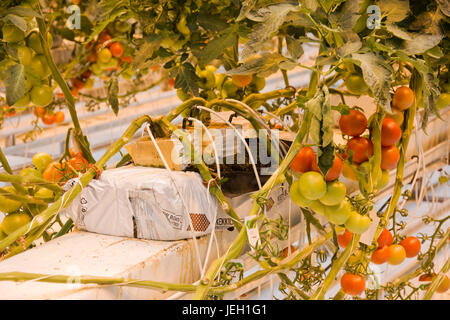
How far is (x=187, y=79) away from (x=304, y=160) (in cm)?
40

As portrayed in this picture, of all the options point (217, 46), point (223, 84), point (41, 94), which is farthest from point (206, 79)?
point (41, 94)

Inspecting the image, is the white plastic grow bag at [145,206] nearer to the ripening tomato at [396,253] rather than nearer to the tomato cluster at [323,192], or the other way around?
the tomato cluster at [323,192]

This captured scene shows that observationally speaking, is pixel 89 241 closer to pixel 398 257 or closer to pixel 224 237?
pixel 224 237

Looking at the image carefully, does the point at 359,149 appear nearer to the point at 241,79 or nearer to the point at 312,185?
the point at 312,185

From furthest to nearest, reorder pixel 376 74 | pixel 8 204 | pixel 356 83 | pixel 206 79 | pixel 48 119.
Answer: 1. pixel 48 119
2. pixel 206 79
3. pixel 8 204
4. pixel 356 83
5. pixel 376 74

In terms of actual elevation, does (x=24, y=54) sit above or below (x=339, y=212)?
above

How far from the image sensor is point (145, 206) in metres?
0.97

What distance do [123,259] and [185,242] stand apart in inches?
4.7

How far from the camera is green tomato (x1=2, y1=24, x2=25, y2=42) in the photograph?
1.02 m

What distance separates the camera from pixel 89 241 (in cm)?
97

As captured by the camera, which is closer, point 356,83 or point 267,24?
point 267,24

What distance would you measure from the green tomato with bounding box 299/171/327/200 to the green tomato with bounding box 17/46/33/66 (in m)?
0.57

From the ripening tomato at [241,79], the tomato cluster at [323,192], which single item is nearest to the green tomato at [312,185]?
the tomato cluster at [323,192]

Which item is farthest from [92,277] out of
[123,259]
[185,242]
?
[185,242]
